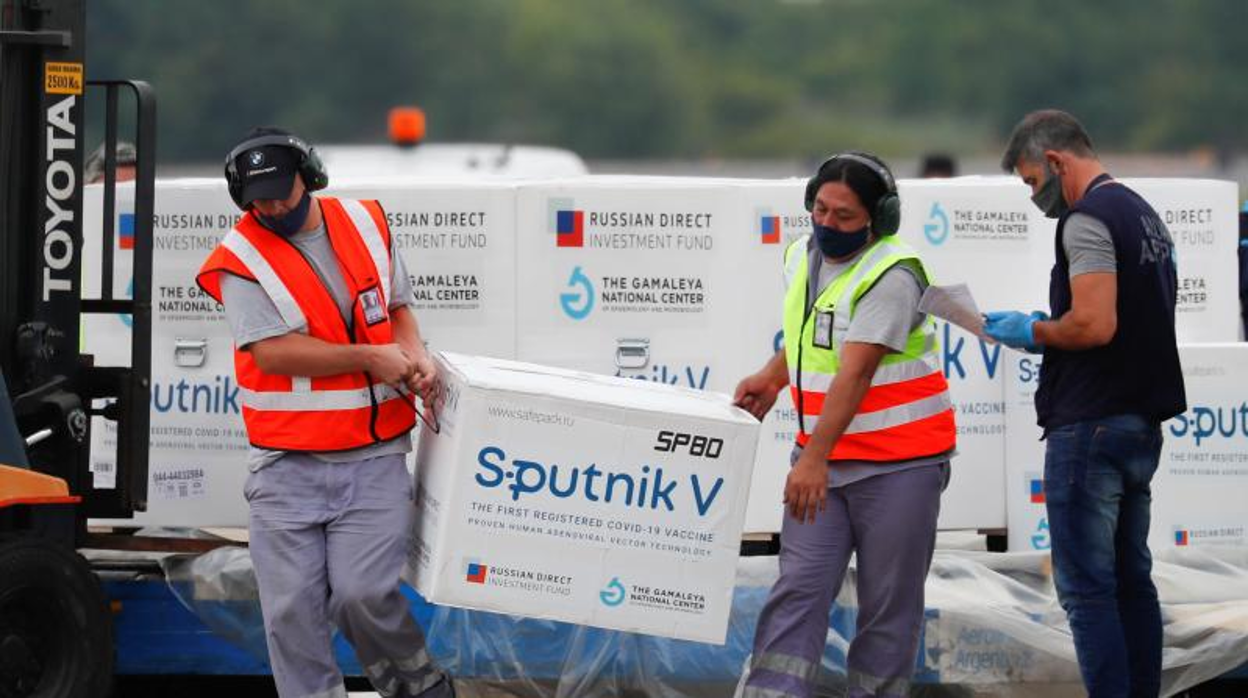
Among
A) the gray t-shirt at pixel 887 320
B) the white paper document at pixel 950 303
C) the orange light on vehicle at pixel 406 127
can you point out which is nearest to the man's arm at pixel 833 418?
the gray t-shirt at pixel 887 320

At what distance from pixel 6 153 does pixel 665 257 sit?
85.1 inches

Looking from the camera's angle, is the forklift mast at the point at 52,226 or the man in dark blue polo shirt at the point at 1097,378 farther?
the forklift mast at the point at 52,226

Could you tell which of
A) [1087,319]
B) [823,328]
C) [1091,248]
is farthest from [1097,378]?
[823,328]

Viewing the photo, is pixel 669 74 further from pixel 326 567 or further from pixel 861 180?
pixel 326 567

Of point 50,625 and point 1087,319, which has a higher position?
point 1087,319

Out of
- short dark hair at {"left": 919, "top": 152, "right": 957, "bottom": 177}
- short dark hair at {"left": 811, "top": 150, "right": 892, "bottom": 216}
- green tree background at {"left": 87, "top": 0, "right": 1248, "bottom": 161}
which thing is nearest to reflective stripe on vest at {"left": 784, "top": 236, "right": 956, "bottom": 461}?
short dark hair at {"left": 811, "top": 150, "right": 892, "bottom": 216}

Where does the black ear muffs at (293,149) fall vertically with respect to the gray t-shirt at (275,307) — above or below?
above

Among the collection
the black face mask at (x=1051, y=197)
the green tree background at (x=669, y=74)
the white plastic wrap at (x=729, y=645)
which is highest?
→ the green tree background at (x=669, y=74)

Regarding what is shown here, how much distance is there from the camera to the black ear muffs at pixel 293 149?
6203 millimetres

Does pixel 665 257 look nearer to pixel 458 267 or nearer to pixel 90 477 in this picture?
pixel 458 267

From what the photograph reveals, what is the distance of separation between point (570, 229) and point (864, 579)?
1.77 metres

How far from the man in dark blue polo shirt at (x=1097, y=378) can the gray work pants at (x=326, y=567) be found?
1.85 meters

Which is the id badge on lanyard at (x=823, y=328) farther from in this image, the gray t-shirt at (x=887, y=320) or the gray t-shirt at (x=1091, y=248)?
the gray t-shirt at (x=1091, y=248)

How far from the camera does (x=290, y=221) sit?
6.27m
